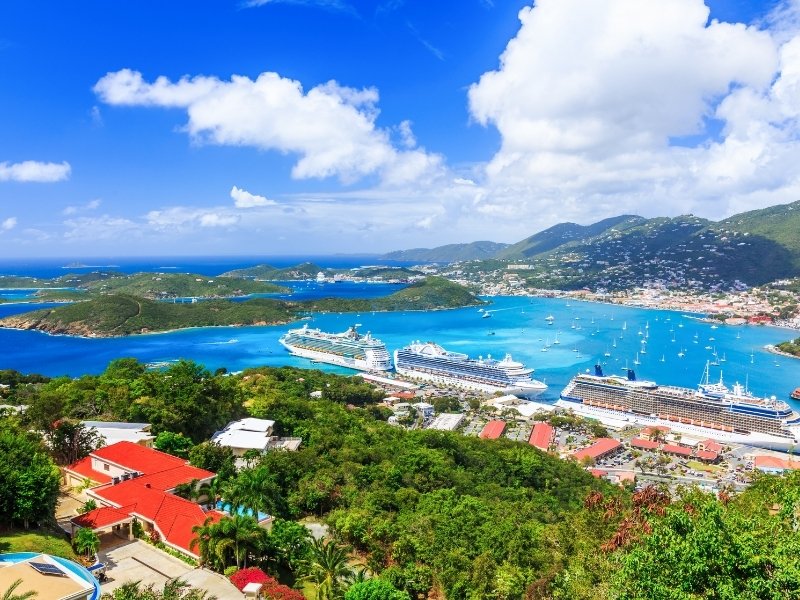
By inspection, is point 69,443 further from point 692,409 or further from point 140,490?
point 692,409

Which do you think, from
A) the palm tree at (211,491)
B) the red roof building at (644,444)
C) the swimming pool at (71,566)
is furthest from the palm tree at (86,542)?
the red roof building at (644,444)

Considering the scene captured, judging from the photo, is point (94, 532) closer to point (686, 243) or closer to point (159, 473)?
point (159, 473)

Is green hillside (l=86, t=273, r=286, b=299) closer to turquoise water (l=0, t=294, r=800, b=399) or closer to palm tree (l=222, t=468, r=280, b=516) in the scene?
turquoise water (l=0, t=294, r=800, b=399)

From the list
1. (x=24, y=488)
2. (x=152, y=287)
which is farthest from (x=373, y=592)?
(x=152, y=287)

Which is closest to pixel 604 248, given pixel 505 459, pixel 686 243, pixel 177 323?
pixel 686 243

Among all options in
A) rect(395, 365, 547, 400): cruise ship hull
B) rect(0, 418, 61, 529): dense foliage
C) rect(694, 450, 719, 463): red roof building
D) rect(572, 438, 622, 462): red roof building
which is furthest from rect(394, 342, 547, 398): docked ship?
rect(0, 418, 61, 529): dense foliage

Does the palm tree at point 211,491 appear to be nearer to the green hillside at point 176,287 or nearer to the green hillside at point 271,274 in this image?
the green hillside at point 176,287
